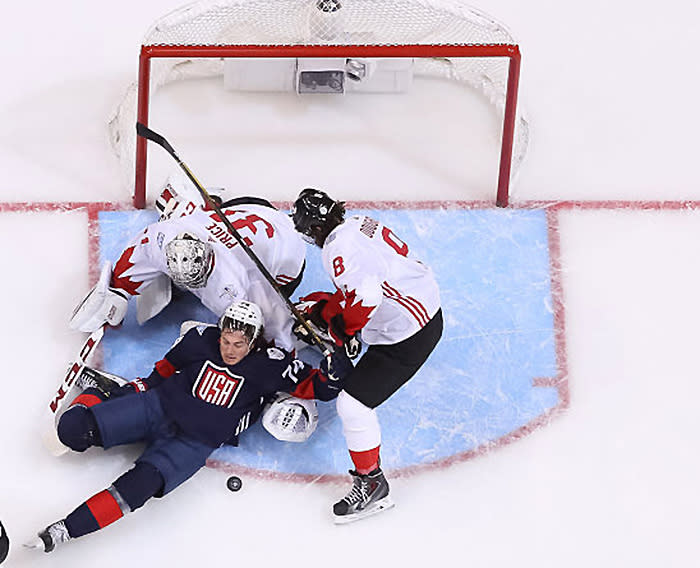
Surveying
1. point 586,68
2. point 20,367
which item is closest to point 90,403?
point 20,367

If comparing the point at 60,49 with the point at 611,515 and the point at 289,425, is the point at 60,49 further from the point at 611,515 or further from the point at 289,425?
the point at 611,515

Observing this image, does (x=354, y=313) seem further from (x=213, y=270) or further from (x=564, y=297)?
(x=564, y=297)

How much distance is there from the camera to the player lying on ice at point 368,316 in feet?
16.2

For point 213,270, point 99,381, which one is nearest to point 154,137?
point 213,270

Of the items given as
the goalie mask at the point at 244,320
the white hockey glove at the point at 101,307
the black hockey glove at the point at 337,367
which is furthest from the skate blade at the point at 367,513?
the white hockey glove at the point at 101,307

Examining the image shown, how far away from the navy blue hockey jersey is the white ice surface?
228mm

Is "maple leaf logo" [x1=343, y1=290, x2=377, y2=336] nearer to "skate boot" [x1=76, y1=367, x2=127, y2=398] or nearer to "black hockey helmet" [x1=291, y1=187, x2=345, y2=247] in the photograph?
"black hockey helmet" [x1=291, y1=187, x2=345, y2=247]

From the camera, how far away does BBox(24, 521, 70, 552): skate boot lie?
4.99 metres

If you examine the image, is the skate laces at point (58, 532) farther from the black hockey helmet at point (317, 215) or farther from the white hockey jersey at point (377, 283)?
the black hockey helmet at point (317, 215)

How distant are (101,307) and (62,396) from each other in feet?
1.06

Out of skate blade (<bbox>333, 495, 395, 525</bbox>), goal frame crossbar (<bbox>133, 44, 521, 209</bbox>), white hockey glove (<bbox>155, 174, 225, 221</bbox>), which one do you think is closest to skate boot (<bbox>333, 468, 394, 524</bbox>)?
skate blade (<bbox>333, 495, 395, 525</bbox>)

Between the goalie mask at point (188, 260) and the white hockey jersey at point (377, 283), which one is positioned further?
the goalie mask at point (188, 260)

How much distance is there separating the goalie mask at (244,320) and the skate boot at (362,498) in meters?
0.54

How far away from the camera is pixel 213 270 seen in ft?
17.5
